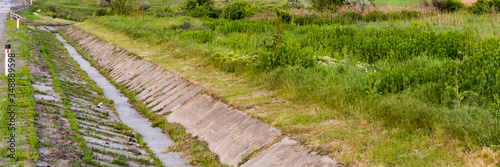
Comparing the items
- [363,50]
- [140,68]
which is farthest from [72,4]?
[363,50]

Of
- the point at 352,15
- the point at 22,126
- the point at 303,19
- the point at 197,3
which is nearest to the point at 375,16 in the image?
the point at 352,15

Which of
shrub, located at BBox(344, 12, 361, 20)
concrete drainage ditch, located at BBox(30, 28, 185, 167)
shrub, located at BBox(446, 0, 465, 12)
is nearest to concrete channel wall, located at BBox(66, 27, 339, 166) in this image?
concrete drainage ditch, located at BBox(30, 28, 185, 167)

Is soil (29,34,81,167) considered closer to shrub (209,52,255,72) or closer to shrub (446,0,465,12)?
shrub (209,52,255,72)

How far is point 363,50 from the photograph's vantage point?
13844 mm

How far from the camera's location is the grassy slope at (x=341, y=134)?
6.43 meters

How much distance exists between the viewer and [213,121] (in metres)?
10.4

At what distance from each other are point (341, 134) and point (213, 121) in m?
3.42

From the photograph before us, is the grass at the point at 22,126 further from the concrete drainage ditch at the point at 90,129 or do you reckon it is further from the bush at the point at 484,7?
the bush at the point at 484,7

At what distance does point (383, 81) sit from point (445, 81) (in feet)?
3.45

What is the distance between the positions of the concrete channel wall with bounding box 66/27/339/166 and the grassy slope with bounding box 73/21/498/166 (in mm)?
232

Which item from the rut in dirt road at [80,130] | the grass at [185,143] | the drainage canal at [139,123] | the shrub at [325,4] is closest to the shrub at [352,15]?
the shrub at [325,4]

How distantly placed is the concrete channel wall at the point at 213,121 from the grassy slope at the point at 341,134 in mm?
232

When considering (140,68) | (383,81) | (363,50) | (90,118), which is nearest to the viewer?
(383,81)

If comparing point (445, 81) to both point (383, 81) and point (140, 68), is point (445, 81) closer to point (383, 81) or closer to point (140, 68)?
point (383, 81)
